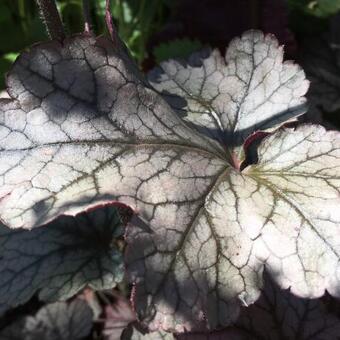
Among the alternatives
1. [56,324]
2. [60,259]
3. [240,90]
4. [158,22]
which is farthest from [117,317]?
[158,22]

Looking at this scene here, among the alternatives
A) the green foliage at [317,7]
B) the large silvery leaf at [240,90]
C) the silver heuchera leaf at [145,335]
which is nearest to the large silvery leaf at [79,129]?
the large silvery leaf at [240,90]

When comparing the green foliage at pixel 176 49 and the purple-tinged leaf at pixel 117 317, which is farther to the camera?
the green foliage at pixel 176 49

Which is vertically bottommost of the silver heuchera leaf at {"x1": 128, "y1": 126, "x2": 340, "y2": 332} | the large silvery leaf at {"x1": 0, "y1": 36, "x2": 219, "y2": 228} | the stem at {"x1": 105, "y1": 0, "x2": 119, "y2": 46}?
the silver heuchera leaf at {"x1": 128, "y1": 126, "x2": 340, "y2": 332}

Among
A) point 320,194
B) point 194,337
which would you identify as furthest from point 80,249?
point 320,194

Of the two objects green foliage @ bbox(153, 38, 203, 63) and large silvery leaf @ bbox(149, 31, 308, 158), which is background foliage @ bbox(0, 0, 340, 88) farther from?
large silvery leaf @ bbox(149, 31, 308, 158)

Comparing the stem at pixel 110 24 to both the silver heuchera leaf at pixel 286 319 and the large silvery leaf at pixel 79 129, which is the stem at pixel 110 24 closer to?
the large silvery leaf at pixel 79 129

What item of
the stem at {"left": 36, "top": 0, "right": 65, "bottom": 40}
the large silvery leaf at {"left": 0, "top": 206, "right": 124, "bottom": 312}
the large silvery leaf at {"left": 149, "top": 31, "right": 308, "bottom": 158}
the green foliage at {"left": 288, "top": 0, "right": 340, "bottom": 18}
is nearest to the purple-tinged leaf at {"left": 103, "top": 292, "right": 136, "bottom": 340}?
the large silvery leaf at {"left": 0, "top": 206, "right": 124, "bottom": 312}
